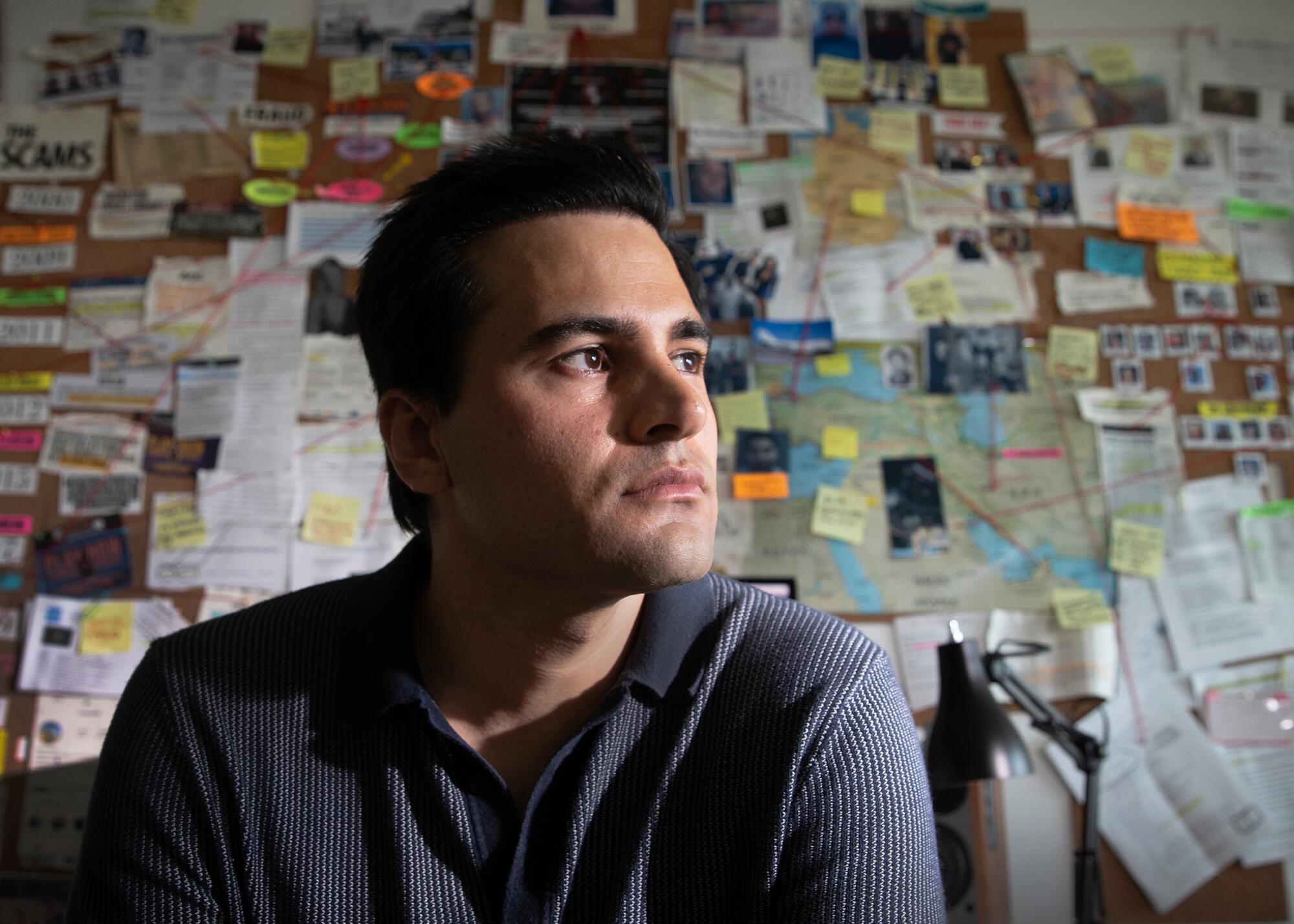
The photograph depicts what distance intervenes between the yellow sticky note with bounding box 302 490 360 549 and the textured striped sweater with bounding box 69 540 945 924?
0.84 metres

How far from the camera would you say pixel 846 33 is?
186cm

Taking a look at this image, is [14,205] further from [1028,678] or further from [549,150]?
[1028,678]

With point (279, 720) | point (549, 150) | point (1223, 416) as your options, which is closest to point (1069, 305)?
point (1223, 416)

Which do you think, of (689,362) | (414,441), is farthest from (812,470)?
(414,441)

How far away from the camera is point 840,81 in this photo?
1849 mm

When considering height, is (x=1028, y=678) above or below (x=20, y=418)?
below

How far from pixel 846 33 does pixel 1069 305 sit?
72 centimetres

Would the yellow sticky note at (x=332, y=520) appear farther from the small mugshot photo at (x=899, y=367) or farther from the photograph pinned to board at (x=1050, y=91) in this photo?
the photograph pinned to board at (x=1050, y=91)

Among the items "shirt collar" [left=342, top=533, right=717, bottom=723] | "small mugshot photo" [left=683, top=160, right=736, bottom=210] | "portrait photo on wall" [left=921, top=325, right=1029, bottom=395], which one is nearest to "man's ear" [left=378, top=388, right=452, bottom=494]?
"shirt collar" [left=342, top=533, right=717, bottom=723]

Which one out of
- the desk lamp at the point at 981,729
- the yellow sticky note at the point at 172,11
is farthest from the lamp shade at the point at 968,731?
the yellow sticky note at the point at 172,11

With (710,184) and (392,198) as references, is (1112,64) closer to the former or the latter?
(710,184)

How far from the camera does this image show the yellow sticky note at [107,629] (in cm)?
170

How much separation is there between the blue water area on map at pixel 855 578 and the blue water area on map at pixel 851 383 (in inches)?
11.5

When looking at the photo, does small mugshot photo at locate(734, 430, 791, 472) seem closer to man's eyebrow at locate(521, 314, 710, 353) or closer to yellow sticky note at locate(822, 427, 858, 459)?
yellow sticky note at locate(822, 427, 858, 459)
